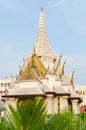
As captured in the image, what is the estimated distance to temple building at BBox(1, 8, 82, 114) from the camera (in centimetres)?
2834

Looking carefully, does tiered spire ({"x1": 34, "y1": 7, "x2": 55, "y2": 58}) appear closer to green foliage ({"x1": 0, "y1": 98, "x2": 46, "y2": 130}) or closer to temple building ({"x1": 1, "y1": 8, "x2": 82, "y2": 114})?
temple building ({"x1": 1, "y1": 8, "x2": 82, "y2": 114})

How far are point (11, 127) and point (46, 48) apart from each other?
112 ft

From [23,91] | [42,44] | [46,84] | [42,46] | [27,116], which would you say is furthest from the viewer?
[42,44]

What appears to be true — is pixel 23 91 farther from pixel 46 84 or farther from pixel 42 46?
pixel 42 46

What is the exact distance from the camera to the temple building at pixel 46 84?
28.3 meters

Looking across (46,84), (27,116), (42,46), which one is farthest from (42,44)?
(27,116)

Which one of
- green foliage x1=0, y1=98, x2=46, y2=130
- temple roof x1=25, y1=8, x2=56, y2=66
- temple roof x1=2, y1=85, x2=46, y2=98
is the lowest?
green foliage x1=0, y1=98, x2=46, y2=130

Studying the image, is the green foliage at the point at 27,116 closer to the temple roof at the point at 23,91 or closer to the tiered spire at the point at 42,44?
the temple roof at the point at 23,91

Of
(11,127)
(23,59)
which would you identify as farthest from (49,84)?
(11,127)

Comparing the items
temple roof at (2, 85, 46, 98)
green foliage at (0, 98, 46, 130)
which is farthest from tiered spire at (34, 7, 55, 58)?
green foliage at (0, 98, 46, 130)

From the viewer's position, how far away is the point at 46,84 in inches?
1195

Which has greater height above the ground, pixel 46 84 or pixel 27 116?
pixel 46 84

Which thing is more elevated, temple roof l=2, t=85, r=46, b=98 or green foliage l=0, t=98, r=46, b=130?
temple roof l=2, t=85, r=46, b=98

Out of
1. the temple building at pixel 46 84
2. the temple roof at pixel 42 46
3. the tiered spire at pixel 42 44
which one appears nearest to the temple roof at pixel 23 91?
the temple building at pixel 46 84
